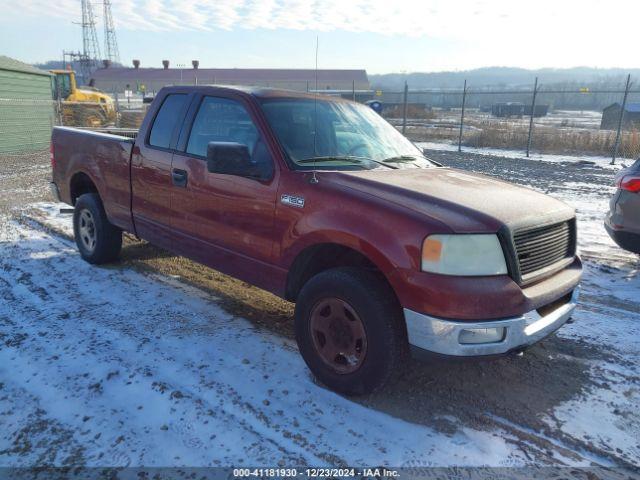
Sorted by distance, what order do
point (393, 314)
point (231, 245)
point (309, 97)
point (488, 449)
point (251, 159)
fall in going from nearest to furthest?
point (488, 449)
point (393, 314)
point (251, 159)
point (231, 245)
point (309, 97)

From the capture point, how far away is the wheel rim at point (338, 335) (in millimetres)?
3119

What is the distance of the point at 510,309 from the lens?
9.25 ft

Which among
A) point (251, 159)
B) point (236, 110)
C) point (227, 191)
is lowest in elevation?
point (227, 191)

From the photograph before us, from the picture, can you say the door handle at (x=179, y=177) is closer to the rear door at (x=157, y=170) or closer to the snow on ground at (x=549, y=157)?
the rear door at (x=157, y=170)

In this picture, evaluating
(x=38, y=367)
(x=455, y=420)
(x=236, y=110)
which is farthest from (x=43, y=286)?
(x=455, y=420)

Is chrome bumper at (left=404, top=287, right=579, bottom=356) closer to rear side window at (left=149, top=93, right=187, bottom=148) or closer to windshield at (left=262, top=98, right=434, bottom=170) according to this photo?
windshield at (left=262, top=98, right=434, bottom=170)

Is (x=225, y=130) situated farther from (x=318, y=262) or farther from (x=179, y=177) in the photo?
(x=318, y=262)

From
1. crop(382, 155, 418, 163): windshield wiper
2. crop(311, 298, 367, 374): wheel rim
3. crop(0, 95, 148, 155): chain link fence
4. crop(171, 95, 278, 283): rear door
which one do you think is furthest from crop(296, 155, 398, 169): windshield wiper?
crop(0, 95, 148, 155): chain link fence

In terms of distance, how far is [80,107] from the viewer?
2161 centimetres

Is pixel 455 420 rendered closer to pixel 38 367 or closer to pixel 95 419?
pixel 95 419

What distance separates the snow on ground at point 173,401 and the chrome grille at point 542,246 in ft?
3.36

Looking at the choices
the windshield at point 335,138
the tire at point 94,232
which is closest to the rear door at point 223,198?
the windshield at point 335,138

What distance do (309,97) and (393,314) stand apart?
7.17 feet

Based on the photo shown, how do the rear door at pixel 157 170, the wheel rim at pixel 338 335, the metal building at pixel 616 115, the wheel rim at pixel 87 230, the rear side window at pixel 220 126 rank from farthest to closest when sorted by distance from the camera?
the metal building at pixel 616 115 < the wheel rim at pixel 87 230 < the rear door at pixel 157 170 < the rear side window at pixel 220 126 < the wheel rim at pixel 338 335
